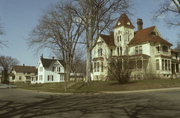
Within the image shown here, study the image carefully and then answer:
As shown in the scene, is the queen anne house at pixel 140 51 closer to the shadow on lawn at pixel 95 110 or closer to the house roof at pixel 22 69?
the shadow on lawn at pixel 95 110

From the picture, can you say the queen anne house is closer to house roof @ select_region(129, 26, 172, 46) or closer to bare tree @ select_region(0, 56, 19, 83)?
house roof @ select_region(129, 26, 172, 46)

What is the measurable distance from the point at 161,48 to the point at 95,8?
17.9 meters

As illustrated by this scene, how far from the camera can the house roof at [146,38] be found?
37.9 m

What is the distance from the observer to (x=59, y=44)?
111 ft

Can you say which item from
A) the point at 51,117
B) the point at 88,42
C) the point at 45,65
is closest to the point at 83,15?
the point at 88,42

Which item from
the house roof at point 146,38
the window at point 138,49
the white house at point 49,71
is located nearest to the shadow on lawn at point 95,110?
the house roof at point 146,38

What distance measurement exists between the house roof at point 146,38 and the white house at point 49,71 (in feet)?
99.5

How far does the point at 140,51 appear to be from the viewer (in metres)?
39.3

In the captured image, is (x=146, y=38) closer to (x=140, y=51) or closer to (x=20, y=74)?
(x=140, y=51)

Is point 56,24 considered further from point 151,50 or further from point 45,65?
point 45,65

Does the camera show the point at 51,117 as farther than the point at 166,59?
No

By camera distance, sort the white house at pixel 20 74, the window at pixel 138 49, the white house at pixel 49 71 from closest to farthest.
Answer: the window at pixel 138 49 → the white house at pixel 49 71 → the white house at pixel 20 74

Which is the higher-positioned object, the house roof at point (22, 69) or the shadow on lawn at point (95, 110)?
the house roof at point (22, 69)

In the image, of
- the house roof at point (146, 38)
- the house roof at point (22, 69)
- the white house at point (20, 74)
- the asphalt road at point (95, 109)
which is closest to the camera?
the asphalt road at point (95, 109)
